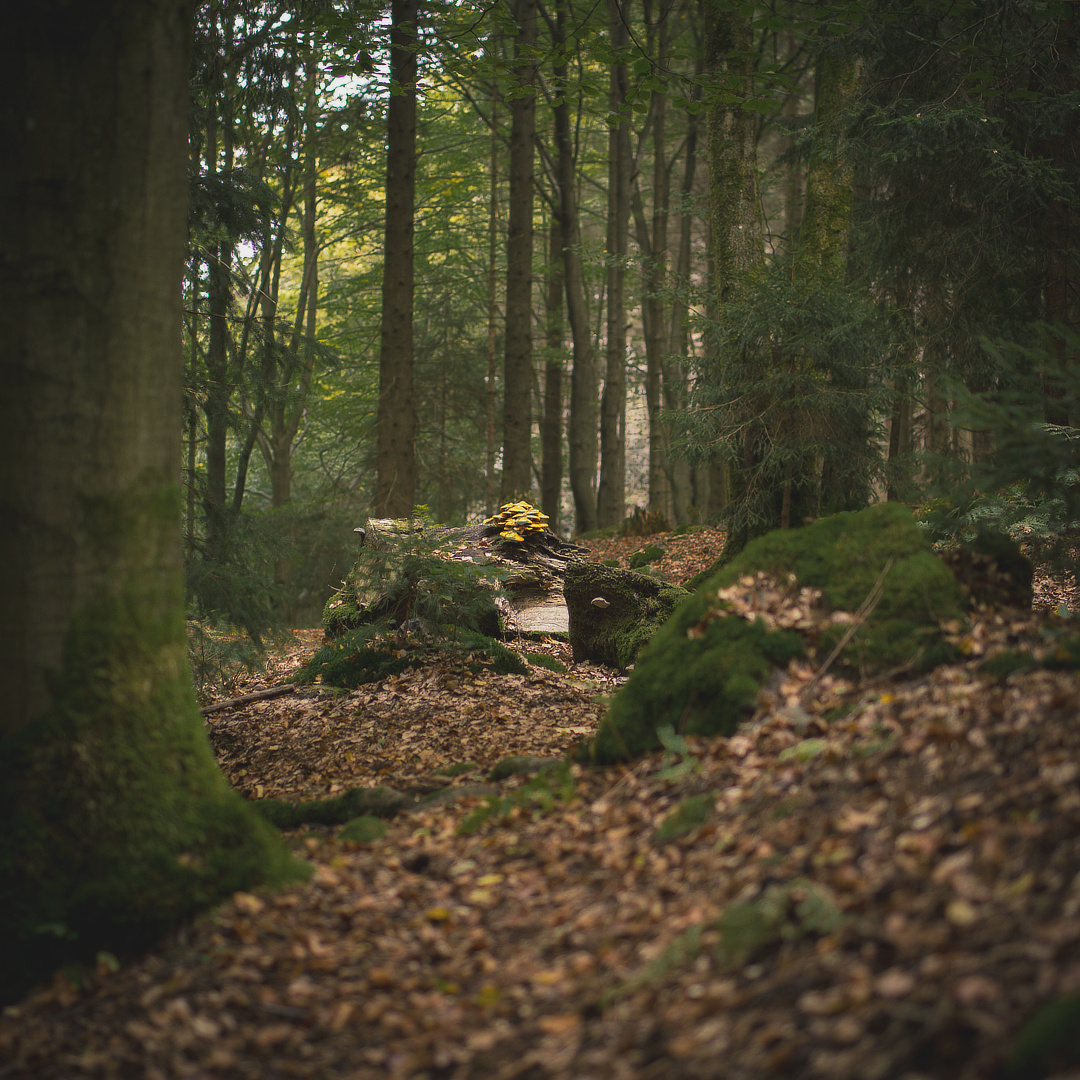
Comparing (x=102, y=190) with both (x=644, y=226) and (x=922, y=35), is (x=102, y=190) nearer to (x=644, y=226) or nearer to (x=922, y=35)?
(x=922, y=35)

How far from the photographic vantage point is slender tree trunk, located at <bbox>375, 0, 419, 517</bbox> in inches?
434

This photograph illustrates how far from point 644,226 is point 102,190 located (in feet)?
71.3

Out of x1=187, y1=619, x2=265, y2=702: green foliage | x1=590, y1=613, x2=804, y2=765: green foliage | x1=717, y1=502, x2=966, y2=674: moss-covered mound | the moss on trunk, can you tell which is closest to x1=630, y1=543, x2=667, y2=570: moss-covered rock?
x1=187, y1=619, x2=265, y2=702: green foliage

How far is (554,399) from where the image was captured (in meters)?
19.7

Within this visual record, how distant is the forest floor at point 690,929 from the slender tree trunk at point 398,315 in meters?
7.78

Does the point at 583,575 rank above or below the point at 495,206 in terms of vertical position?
below

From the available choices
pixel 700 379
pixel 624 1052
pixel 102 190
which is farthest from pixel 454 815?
pixel 700 379

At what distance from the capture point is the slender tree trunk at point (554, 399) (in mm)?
18953

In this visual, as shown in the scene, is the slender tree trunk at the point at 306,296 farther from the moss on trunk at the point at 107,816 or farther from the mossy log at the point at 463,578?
the moss on trunk at the point at 107,816

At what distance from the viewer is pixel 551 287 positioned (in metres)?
21.1

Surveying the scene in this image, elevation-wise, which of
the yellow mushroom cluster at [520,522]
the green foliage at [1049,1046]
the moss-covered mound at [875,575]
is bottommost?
the green foliage at [1049,1046]

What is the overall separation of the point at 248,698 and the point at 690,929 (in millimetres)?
5669

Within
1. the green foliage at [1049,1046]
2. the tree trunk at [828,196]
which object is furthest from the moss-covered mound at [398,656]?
the tree trunk at [828,196]

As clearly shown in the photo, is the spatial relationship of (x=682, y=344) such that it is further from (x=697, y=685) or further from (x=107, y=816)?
(x=107, y=816)
